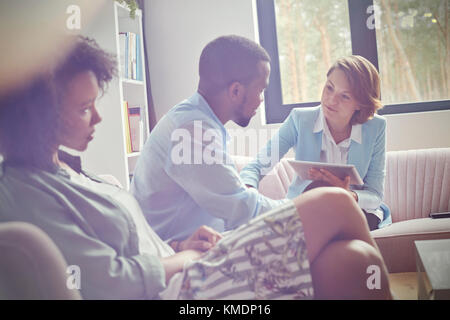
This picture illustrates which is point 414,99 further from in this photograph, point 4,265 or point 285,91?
point 4,265

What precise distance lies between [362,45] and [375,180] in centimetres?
88

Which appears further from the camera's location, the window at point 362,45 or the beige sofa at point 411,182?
the window at point 362,45

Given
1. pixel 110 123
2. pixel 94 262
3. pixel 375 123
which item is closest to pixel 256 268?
pixel 94 262

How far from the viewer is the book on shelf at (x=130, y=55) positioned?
6.44 ft

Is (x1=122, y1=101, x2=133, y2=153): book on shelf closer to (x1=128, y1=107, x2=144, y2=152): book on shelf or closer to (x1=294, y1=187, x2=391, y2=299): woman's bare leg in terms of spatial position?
(x1=128, y1=107, x2=144, y2=152): book on shelf

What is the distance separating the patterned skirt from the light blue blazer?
2.24ft

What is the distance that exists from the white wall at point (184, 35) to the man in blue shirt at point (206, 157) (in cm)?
114

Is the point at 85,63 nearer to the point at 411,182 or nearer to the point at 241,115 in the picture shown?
the point at 241,115

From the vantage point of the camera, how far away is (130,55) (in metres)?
2.03

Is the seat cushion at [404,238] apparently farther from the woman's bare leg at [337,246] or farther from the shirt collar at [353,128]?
the woman's bare leg at [337,246]

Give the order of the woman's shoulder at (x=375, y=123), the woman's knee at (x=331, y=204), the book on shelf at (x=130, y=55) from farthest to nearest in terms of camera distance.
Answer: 1. the book on shelf at (x=130, y=55)
2. the woman's shoulder at (x=375, y=123)
3. the woman's knee at (x=331, y=204)

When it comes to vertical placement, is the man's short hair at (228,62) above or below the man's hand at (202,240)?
above

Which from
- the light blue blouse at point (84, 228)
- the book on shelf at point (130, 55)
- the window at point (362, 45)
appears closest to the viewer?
the light blue blouse at point (84, 228)

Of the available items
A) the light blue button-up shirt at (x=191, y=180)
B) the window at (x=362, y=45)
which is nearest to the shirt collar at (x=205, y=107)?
the light blue button-up shirt at (x=191, y=180)
